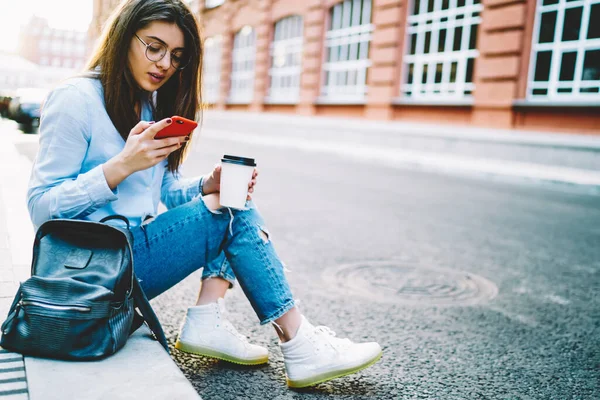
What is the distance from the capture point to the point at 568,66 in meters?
11.8

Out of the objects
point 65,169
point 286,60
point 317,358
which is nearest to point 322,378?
point 317,358

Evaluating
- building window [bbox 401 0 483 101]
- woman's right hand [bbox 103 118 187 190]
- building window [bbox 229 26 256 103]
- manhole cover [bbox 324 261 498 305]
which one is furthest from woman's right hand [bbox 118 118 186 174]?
building window [bbox 229 26 256 103]

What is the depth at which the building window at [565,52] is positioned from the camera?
1143 centimetres

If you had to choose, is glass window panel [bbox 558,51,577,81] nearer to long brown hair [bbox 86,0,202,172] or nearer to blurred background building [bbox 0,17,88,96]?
long brown hair [bbox 86,0,202,172]

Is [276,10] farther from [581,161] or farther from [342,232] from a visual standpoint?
[342,232]

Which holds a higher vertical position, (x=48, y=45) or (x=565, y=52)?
(x=48, y=45)

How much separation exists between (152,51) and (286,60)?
19246 mm

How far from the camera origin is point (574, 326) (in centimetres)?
297

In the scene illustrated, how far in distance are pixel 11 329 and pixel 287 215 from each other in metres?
4.21

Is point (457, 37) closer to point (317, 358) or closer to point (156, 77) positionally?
point (156, 77)

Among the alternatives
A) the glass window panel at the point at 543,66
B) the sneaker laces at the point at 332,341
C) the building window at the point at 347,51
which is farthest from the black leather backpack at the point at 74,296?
the building window at the point at 347,51

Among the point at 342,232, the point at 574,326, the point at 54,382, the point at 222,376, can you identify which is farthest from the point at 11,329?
the point at 342,232

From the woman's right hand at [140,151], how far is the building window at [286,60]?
18.1m

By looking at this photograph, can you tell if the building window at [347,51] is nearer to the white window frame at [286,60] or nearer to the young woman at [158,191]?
the white window frame at [286,60]
